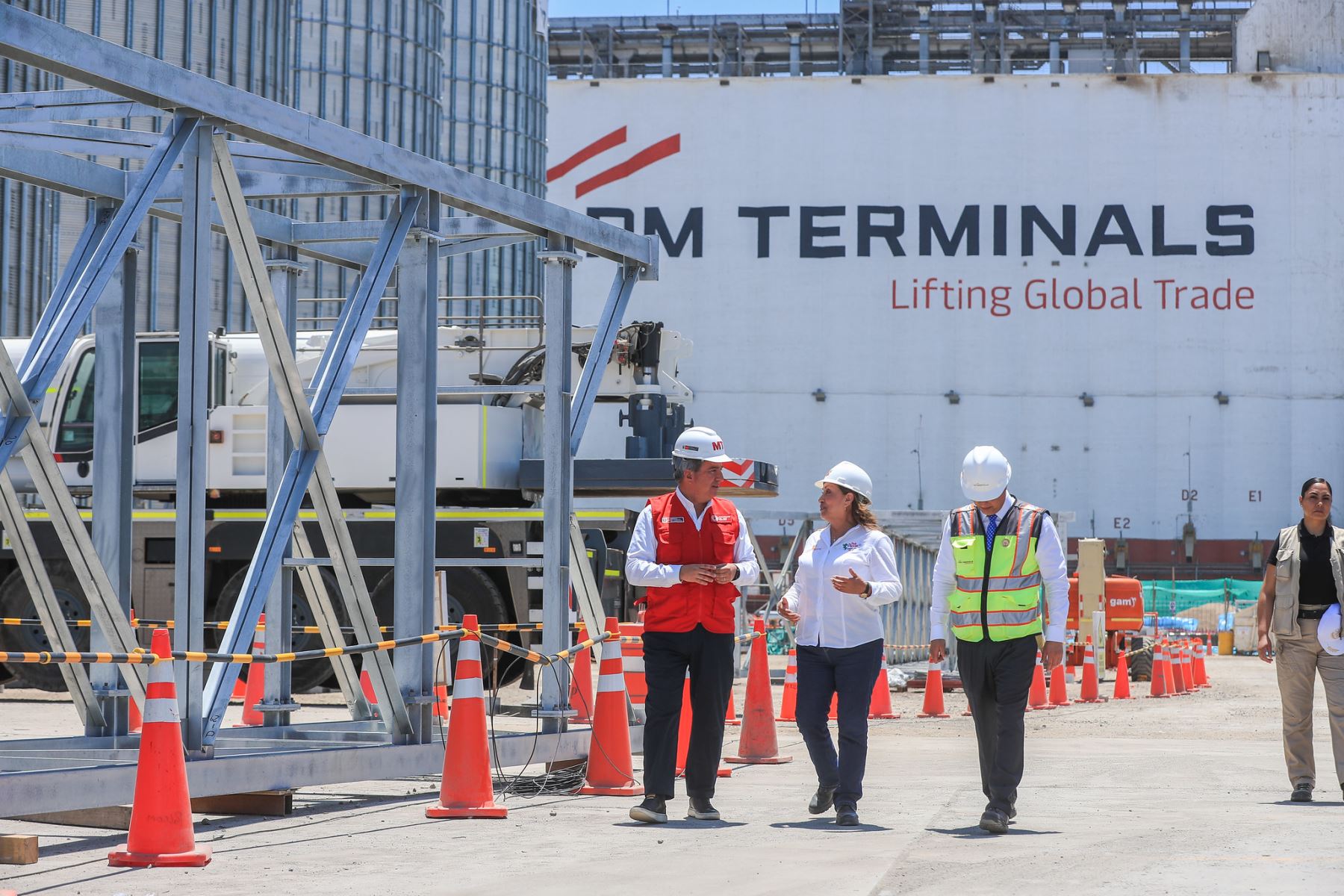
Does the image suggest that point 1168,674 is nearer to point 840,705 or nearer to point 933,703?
point 933,703

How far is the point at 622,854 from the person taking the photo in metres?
7.38

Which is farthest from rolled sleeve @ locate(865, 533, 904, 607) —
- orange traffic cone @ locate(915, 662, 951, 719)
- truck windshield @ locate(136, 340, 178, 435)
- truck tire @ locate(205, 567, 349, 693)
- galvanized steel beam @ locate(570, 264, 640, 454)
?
truck windshield @ locate(136, 340, 178, 435)

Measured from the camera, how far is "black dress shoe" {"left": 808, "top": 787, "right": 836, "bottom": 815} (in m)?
8.71

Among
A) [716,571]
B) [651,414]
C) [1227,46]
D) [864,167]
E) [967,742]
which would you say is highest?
[1227,46]

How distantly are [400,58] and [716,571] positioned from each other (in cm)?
6240

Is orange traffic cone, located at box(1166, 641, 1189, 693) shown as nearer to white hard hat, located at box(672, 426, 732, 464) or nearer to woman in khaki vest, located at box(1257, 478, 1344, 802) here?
woman in khaki vest, located at box(1257, 478, 1344, 802)

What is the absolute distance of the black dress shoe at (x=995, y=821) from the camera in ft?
26.3

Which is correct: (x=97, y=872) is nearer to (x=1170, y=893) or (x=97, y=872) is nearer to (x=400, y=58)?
(x=1170, y=893)

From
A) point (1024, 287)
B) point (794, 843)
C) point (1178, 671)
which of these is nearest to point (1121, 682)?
point (1178, 671)

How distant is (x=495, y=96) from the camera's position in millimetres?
75312

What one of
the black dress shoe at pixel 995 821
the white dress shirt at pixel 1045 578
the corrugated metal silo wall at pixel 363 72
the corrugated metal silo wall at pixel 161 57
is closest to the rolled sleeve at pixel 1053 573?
the white dress shirt at pixel 1045 578

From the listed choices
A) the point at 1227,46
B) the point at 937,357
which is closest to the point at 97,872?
the point at 937,357

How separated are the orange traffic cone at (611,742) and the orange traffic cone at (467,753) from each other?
101 cm

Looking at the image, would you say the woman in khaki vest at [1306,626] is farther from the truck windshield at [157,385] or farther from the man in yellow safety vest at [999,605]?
the truck windshield at [157,385]
